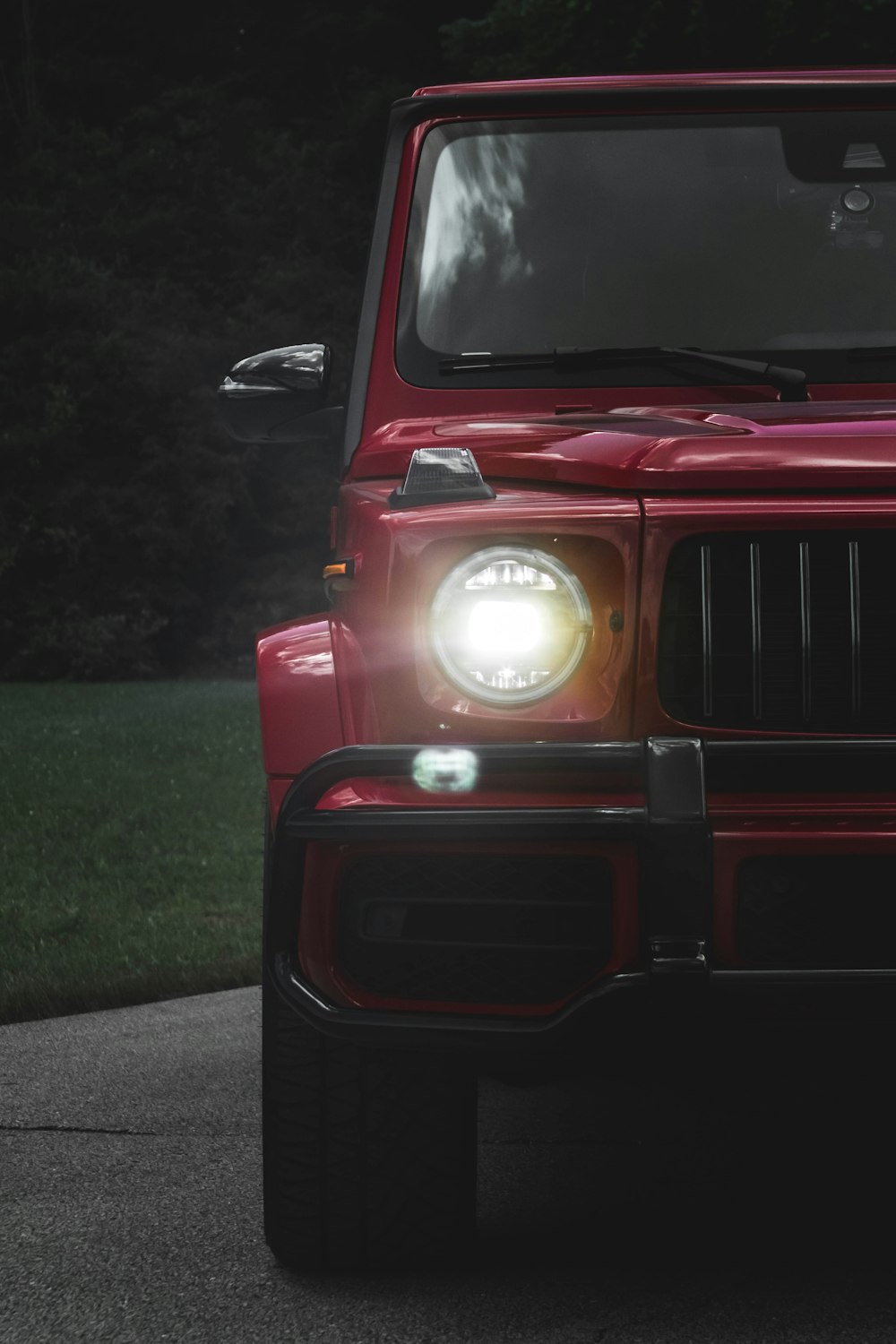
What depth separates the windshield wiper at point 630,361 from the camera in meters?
3.29

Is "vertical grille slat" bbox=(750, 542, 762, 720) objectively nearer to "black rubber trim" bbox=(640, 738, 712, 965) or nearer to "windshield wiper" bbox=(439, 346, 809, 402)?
"black rubber trim" bbox=(640, 738, 712, 965)

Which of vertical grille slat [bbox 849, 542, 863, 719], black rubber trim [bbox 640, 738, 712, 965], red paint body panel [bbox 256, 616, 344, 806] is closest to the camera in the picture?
black rubber trim [bbox 640, 738, 712, 965]

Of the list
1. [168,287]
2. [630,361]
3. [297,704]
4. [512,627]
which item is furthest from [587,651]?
[168,287]

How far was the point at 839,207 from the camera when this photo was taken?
148 inches

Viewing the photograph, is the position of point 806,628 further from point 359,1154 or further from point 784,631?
point 359,1154

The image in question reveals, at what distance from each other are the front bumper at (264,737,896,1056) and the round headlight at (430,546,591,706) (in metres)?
0.17

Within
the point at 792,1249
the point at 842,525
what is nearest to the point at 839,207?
the point at 842,525

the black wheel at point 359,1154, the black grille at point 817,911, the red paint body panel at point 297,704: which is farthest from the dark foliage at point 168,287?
the black grille at point 817,911

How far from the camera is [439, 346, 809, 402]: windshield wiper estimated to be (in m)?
3.29

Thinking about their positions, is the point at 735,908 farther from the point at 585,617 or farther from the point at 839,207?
the point at 839,207

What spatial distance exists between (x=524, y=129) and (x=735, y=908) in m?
2.07

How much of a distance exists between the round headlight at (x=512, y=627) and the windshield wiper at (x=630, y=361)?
3.03 ft

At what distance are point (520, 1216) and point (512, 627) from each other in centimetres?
143

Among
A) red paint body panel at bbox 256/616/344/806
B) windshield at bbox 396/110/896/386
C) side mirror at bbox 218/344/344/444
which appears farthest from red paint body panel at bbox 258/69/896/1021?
side mirror at bbox 218/344/344/444
